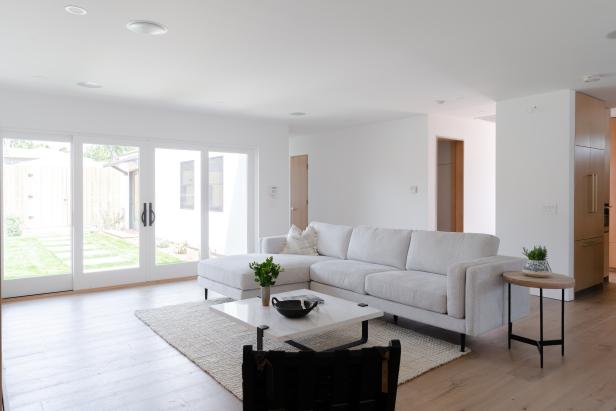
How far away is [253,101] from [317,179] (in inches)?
130

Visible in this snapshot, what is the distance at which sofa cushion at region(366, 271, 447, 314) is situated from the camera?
136 inches

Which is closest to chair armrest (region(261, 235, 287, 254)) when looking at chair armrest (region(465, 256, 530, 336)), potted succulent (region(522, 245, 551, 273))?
chair armrest (region(465, 256, 530, 336))

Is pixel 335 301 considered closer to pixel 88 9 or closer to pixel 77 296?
pixel 88 9

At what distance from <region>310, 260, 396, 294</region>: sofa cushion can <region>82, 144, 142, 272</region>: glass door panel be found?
9.34 feet

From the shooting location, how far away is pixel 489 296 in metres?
3.32

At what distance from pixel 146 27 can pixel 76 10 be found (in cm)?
45

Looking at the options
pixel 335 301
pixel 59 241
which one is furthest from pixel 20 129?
pixel 335 301

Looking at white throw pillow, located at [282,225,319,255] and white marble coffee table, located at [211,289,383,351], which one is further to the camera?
white throw pillow, located at [282,225,319,255]

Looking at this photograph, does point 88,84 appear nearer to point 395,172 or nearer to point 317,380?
point 395,172

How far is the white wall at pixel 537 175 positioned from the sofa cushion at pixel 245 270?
246 cm

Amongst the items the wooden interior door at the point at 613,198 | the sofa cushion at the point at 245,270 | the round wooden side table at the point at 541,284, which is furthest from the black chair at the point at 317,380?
the wooden interior door at the point at 613,198

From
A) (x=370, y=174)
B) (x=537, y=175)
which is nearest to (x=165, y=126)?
(x=370, y=174)

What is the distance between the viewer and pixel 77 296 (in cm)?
527

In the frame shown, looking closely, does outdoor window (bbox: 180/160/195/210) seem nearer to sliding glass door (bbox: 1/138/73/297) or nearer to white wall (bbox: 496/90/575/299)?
sliding glass door (bbox: 1/138/73/297)
